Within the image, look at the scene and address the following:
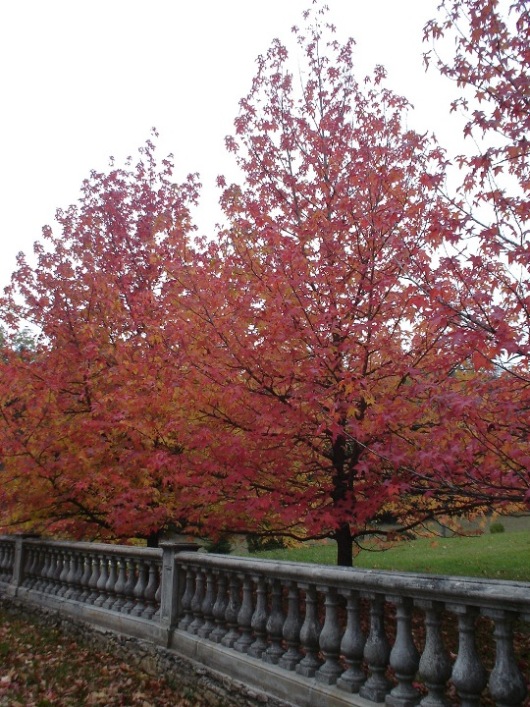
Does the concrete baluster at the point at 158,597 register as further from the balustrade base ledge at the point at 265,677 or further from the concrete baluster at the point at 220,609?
the concrete baluster at the point at 220,609

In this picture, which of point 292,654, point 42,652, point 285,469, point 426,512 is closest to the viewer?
point 292,654

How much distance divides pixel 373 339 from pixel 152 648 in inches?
168

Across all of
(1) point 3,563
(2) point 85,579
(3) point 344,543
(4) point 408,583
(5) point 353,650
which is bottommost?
(1) point 3,563

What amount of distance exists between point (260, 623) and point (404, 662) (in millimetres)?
1889

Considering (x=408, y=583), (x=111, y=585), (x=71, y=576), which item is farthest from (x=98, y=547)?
(x=408, y=583)

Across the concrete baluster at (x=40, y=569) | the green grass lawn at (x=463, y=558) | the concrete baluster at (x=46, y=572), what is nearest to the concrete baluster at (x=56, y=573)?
the concrete baluster at (x=46, y=572)

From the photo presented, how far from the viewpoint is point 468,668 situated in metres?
3.58

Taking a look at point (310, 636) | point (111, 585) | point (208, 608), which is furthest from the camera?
point (111, 585)

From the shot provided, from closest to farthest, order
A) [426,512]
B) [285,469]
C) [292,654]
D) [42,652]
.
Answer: [292,654] → [285,469] → [426,512] → [42,652]

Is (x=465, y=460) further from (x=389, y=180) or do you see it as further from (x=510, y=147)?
(x=389, y=180)

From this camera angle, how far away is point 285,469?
706 centimetres

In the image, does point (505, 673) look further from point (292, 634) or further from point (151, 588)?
point (151, 588)

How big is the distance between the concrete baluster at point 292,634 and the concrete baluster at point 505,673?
6.77 ft

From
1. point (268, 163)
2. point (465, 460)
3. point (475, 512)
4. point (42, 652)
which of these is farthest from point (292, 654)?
point (268, 163)
